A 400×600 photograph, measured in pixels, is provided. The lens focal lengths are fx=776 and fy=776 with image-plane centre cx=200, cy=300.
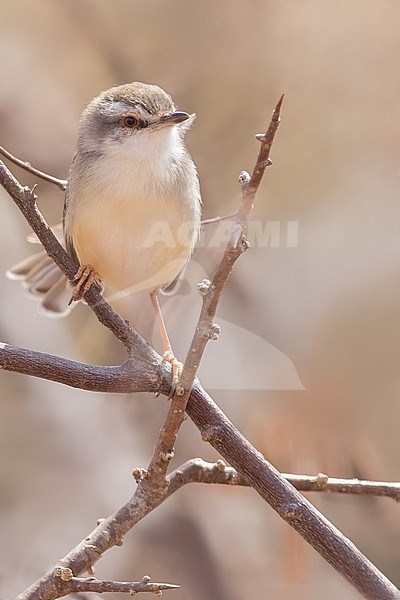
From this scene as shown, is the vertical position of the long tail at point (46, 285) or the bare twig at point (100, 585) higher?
the long tail at point (46, 285)

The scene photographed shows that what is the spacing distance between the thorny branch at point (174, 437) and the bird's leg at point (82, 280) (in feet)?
0.40

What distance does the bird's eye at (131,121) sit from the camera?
59.7 inches

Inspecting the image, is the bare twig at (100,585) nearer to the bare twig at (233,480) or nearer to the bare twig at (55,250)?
the bare twig at (233,480)

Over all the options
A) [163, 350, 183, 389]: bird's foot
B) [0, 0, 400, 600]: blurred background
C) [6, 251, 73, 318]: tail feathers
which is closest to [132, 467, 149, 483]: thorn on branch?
[163, 350, 183, 389]: bird's foot

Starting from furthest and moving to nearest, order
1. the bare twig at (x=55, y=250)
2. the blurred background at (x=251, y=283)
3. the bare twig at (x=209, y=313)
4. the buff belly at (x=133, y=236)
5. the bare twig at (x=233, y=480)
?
the blurred background at (x=251, y=283)
the buff belly at (x=133, y=236)
the bare twig at (x=233, y=480)
the bare twig at (x=55, y=250)
the bare twig at (x=209, y=313)

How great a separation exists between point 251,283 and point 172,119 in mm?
739

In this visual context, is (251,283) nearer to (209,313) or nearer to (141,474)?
(141,474)

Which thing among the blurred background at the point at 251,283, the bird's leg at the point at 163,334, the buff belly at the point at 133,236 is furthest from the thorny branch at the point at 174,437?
the blurred background at the point at 251,283

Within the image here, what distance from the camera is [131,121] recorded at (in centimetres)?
152

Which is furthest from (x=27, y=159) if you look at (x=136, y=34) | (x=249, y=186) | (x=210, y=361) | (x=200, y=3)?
(x=249, y=186)

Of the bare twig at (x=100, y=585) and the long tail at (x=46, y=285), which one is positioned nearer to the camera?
the bare twig at (x=100, y=585)

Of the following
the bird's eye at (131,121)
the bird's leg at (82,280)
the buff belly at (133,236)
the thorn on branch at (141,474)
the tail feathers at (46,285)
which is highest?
the bird's eye at (131,121)

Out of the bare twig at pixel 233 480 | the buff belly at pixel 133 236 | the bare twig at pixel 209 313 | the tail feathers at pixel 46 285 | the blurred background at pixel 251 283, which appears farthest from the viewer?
→ the blurred background at pixel 251 283

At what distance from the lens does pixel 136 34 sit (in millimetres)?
2217
